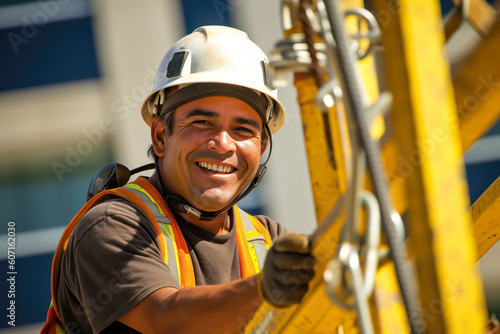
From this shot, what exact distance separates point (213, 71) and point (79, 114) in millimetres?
5459

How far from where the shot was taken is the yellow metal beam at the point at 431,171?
1.09 meters

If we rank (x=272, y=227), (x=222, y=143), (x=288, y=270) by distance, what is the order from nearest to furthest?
(x=288, y=270) → (x=222, y=143) → (x=272, y=227)

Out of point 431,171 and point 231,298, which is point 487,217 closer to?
point 231,298

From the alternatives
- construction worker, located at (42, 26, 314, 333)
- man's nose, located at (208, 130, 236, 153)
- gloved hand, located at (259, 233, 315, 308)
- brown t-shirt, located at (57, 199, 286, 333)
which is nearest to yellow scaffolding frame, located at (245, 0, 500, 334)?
gloved hand, located at (259, 233, 315, 308)

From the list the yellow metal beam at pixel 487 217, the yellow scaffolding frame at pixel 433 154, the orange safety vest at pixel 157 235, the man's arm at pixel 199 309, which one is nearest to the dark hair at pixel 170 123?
the orange safety vest at pixel 157 235

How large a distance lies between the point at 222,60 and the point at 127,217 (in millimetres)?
875

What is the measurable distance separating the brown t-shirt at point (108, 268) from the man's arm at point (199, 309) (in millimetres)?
47

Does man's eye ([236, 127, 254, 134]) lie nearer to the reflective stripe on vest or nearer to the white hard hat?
the white hard hat

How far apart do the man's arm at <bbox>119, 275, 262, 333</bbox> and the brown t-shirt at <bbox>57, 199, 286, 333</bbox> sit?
47 mm

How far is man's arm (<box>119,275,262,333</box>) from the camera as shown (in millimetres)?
1680

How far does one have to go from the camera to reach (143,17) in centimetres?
764

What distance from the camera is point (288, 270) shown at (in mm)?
1362

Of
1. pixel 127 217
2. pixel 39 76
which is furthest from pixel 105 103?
pixel 127 217

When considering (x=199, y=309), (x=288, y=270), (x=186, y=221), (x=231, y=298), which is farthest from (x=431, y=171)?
(x=186, y=221)
